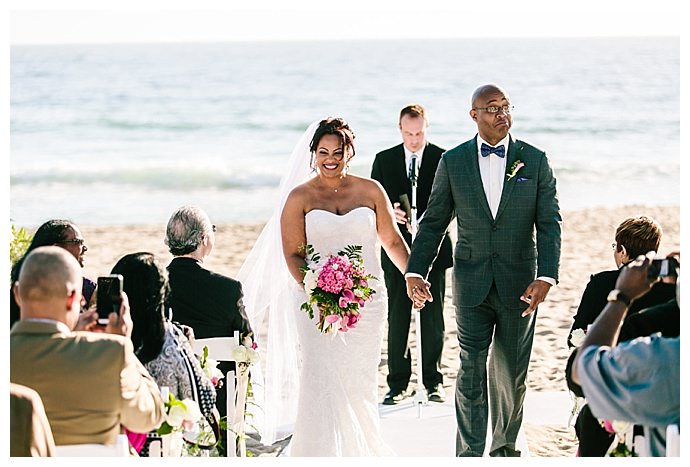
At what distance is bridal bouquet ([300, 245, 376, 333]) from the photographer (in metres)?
6.26

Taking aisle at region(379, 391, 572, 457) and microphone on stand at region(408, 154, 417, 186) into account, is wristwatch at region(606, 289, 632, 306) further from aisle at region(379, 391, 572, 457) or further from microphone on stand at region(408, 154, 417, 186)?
microphone on stand at region(408, 154, 417, 186)

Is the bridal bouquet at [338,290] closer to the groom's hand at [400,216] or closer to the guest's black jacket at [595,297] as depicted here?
the guest's black jacket at [595,297]

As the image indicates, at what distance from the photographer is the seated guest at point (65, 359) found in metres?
4.04

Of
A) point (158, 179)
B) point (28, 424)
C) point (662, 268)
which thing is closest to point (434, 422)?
point (662, 268)

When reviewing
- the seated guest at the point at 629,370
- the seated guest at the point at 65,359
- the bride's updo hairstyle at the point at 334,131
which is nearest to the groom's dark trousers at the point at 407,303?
the bride's updo hairstyle at the point at 334,131

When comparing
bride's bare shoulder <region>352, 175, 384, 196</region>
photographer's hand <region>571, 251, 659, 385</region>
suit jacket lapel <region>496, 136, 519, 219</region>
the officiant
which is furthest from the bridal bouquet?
photographer's hand <region>571, 251, 659, 385</region>

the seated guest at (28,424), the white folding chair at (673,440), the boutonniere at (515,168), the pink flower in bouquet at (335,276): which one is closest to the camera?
the seated guest at (28,424)

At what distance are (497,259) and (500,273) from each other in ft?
0.27

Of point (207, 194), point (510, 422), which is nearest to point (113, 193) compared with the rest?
point (207, 194)

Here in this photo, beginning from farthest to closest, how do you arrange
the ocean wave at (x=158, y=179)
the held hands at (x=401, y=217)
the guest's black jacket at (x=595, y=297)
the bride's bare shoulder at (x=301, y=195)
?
the ocean wave at (x=158, y=179)
the held hands at (x=401, y=217)
the bride's bare shoulder at (x=301, y=195)
the guest's black jacket at (x=595, y=297)

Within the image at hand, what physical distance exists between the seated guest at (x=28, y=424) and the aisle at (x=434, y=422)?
331 centimetres

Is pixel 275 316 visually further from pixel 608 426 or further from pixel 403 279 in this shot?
pixel 608 426

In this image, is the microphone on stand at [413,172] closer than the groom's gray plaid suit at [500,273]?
No
